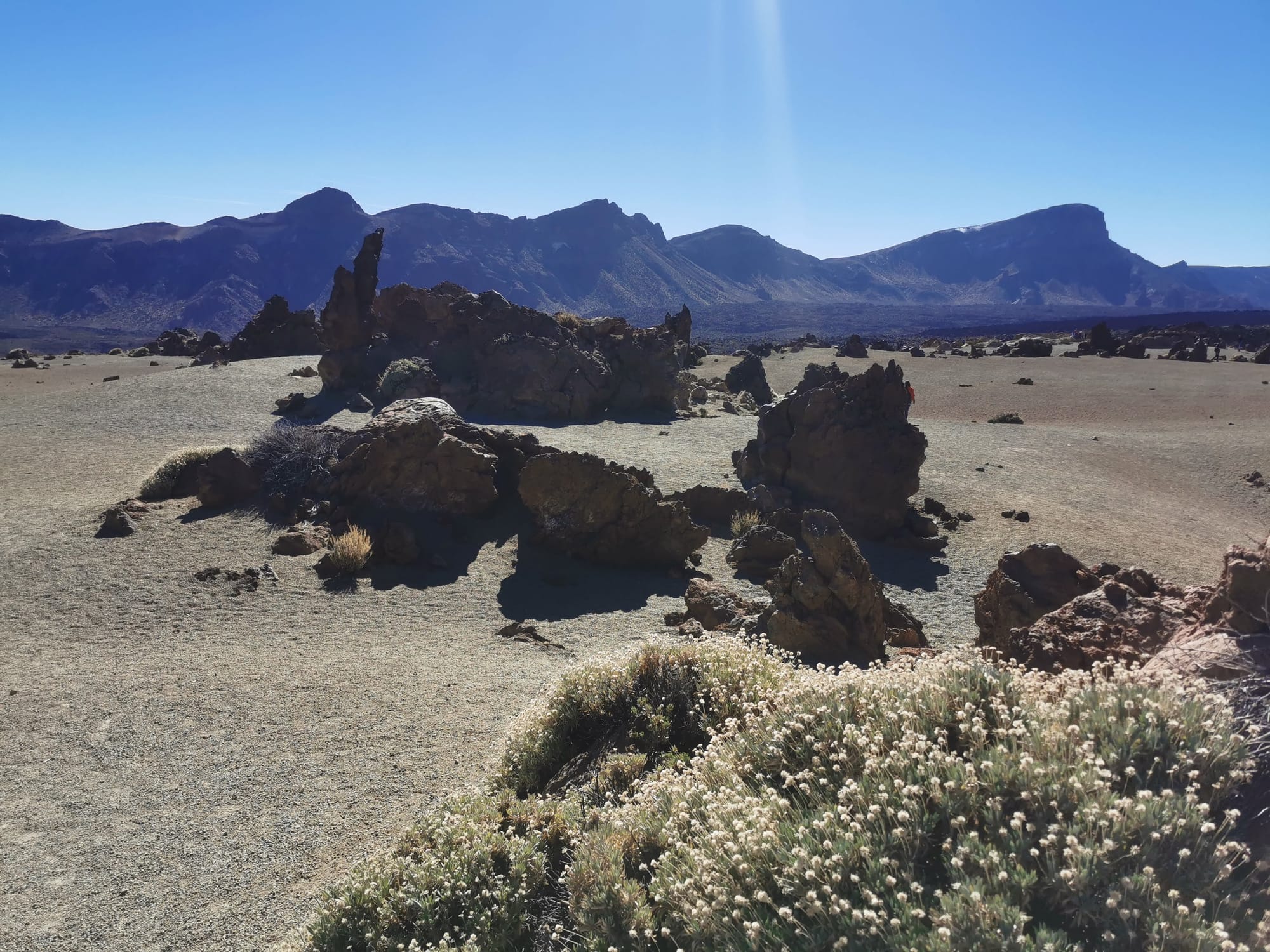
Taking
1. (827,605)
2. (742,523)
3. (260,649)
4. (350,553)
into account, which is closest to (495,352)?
(742,523)

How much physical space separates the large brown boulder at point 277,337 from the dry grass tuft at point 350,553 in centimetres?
2260

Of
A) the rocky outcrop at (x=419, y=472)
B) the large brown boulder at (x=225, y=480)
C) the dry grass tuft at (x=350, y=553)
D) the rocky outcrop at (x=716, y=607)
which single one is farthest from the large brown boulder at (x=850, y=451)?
the large brown boulder at (x=225, y=480)

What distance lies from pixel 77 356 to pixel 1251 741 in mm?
50196

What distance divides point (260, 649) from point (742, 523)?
723 centimetres

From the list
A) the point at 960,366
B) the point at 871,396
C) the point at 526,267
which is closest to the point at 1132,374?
the point at 960,366

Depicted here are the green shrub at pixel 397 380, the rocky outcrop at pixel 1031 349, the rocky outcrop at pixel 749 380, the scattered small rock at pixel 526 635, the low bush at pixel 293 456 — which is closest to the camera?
the scattered small rock at pixel 526 635

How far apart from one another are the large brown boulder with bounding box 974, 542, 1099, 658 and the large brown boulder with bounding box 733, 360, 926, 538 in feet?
18.8

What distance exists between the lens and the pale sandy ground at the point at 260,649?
15.0ft

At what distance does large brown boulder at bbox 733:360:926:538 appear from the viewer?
42.6 ft

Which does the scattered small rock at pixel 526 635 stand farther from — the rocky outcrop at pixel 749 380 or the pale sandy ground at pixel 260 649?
the rocky outcrop at pixel 749 380

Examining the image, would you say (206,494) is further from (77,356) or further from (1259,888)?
(77,356)

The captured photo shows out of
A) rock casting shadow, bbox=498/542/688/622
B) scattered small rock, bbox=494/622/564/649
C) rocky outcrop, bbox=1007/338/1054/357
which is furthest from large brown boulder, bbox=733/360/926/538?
rocky outcrop, bbox=1007/338/1054/357

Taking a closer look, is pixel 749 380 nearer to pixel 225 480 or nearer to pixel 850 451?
pixel 850 451

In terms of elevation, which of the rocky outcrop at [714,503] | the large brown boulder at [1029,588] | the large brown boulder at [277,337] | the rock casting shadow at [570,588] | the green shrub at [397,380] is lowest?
the rock casting shadow at [570,588]
